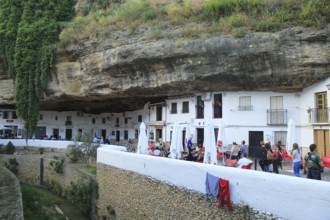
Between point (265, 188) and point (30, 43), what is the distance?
2572cm

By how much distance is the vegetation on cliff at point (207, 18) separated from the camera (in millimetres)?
18703

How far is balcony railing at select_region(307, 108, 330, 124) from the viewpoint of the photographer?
18875mm

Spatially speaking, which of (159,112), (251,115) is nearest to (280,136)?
(251,115)

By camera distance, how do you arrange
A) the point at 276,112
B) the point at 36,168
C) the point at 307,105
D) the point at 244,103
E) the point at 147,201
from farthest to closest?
the point at 36,168 < the point at 244,103 < the point at 276,112 < the point at 307,105 < the point at 147,201

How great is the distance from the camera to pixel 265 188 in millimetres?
7121

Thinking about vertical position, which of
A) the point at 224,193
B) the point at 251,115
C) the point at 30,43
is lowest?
the point at 224,193

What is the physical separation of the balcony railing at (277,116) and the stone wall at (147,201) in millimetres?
11198

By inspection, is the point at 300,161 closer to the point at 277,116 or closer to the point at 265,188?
the point at 265,188

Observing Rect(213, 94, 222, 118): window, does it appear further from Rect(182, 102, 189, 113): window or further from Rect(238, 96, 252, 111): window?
Rect(182, 102, 189, 113): window

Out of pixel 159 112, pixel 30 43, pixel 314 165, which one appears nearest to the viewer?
pixel 314 165

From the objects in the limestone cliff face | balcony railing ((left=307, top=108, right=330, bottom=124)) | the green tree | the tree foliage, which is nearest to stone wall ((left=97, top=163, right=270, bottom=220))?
the limestone cliff face

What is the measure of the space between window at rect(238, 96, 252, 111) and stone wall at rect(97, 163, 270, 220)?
10635 millimetres

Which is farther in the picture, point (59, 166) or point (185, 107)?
point (185, 107)

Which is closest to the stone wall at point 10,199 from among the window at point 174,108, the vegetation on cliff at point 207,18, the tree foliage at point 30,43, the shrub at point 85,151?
the shrub at point 85,151
